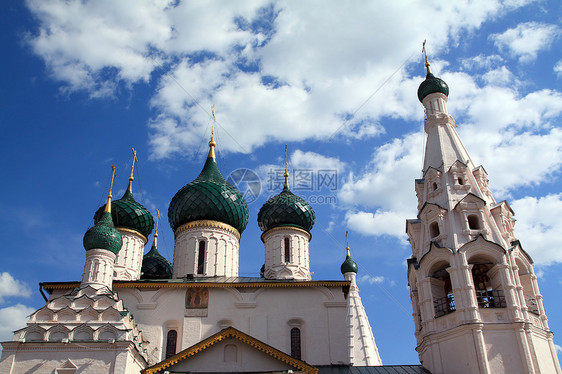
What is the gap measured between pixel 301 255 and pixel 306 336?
5.25m

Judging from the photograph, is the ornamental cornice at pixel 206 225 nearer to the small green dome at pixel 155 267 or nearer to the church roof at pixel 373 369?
the small green dome at pixel 155 267

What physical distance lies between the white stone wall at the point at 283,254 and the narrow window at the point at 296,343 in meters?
4.24

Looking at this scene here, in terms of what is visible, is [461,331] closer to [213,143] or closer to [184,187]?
[184,187]

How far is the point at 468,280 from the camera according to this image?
45.7ft

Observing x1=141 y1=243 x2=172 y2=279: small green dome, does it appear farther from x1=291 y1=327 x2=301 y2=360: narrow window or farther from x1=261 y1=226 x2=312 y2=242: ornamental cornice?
x1=291 y1=327 x2=301 y2=360: narrow window

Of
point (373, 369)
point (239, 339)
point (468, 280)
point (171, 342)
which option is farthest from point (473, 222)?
point (171, 342)

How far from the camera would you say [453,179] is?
16094 mm

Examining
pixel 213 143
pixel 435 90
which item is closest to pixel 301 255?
pixel 213 143

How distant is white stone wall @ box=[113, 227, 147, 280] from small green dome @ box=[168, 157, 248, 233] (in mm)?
1864

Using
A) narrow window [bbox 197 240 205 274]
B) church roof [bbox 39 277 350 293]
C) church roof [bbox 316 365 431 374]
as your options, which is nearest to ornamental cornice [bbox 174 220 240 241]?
narrow window [bbox 197 240 205 274]

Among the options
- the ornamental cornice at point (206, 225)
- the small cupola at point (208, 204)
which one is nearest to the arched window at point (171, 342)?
the ornamental cornice at point (206, 225)

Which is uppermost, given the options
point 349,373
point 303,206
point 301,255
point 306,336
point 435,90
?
point 435,90

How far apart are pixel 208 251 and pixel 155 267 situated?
5011mm

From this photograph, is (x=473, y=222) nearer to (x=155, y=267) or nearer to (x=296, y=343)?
(x=296, y=343)
